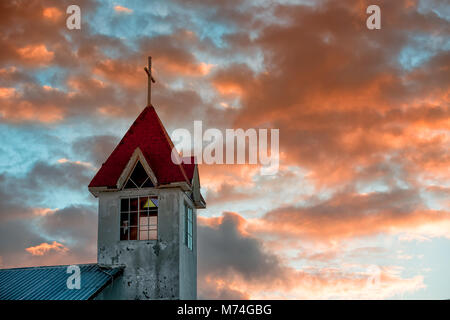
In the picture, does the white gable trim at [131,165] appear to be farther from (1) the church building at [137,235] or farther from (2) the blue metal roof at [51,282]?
(2) the blue metal roof at [51,282]

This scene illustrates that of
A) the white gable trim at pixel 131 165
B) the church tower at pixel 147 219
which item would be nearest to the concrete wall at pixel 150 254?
the church tower at pixel 147 219

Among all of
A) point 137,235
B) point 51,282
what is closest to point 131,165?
point 137,235

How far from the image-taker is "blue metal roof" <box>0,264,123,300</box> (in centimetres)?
2831

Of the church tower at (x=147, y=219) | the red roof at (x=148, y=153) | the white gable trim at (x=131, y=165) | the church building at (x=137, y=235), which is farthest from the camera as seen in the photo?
the white gable trim at (x=131, y=165)

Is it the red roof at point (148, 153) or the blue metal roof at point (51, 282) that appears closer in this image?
the blue metal roof at point (51, 282)

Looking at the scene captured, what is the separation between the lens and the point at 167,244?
29.8 m

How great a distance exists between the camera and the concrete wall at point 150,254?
29.3 metres

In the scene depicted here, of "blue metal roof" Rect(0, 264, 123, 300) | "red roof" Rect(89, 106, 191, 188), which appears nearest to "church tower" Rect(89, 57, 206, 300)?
"red roof" Rect(89, 106, 191, 188)
